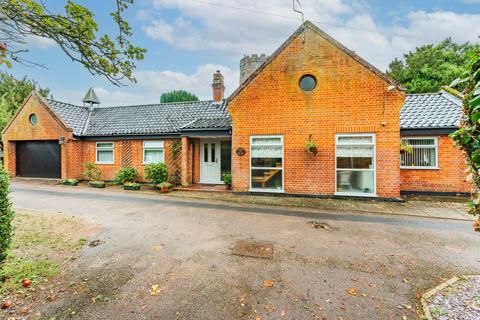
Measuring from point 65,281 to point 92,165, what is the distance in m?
12.5

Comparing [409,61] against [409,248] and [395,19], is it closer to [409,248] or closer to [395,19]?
[395,19]

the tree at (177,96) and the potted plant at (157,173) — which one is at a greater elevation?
the tree at (177,96)

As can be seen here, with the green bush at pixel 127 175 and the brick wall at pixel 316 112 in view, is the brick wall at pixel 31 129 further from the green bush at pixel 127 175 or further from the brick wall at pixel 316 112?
the brick wall at pixel 316 112

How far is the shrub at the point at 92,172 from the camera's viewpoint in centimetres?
1405

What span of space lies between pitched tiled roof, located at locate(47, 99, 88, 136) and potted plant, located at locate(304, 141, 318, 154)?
15.0m

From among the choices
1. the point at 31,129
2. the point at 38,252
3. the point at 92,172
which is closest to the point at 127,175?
the point at 92,172

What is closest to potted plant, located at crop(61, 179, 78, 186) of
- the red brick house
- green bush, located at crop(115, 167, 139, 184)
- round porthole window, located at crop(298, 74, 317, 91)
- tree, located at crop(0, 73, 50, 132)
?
green bush, located at crop(115, 167, 139, 184)

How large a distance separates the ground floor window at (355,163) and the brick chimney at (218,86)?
8668mm

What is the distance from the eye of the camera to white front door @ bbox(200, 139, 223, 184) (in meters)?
13.4

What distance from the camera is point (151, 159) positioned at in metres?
14.1

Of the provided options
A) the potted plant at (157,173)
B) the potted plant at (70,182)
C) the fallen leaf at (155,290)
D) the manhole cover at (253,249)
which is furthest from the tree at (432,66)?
the potted plant at (70,182)

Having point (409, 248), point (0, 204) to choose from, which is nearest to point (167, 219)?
point (0, 204)

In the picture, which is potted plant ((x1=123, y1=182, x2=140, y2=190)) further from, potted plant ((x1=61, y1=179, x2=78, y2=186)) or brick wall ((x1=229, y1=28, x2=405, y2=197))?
brick wall ((x1=229, y1=28, x2=405, y2=197))

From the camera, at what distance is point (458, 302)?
3.12 meters
